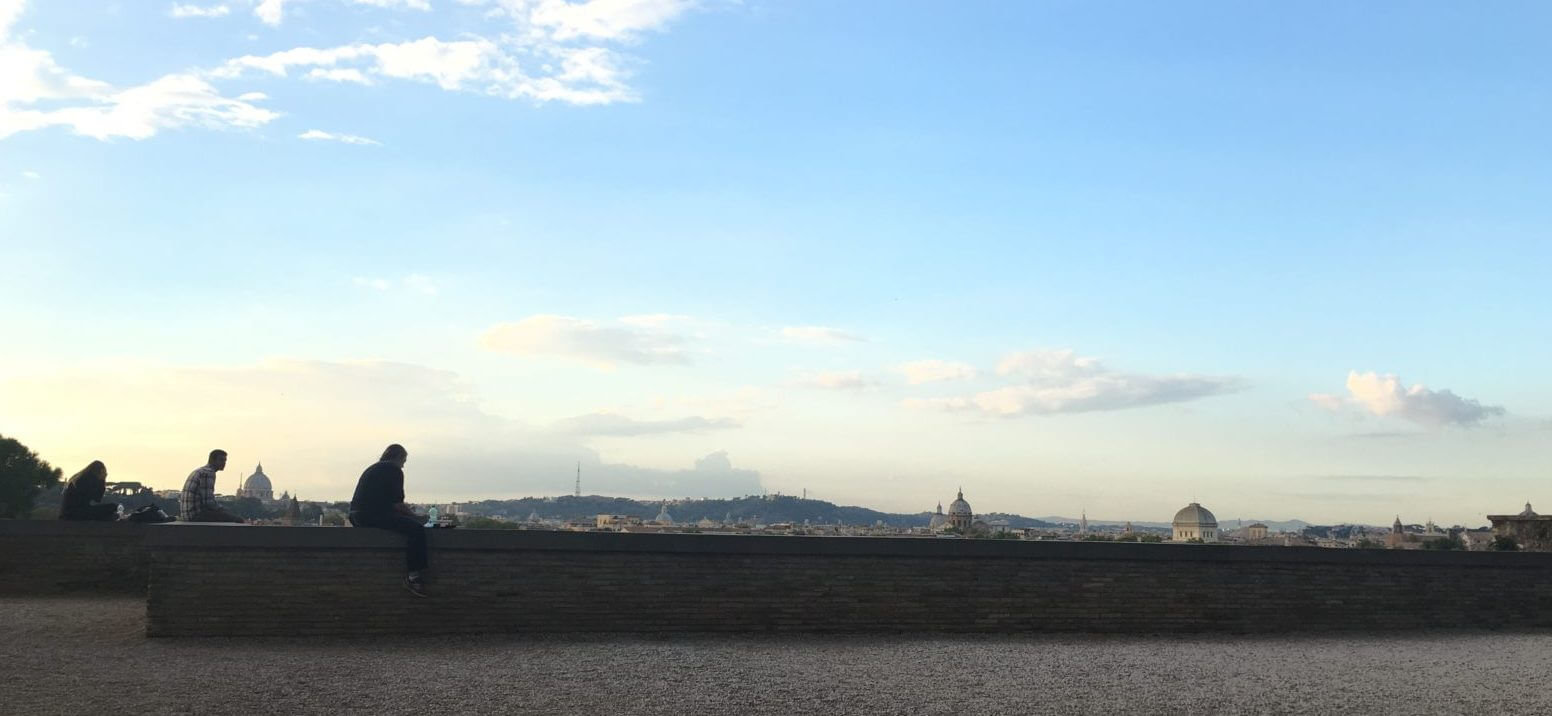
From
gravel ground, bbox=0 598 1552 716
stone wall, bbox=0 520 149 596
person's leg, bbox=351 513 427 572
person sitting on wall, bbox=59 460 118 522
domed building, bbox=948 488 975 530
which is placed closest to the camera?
gravel ground, bbox=0 598 1552 716

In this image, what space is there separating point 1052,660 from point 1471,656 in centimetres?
480

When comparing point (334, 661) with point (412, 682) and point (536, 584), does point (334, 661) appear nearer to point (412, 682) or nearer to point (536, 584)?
point (412, 682)

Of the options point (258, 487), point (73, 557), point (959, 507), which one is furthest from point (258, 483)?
point (73, 557)

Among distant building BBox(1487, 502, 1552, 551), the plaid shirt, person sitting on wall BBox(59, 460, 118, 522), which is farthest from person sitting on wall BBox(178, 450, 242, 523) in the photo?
distant building BBox(1487, 502, 1552, 551)

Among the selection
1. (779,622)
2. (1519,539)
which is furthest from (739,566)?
(1519,539)

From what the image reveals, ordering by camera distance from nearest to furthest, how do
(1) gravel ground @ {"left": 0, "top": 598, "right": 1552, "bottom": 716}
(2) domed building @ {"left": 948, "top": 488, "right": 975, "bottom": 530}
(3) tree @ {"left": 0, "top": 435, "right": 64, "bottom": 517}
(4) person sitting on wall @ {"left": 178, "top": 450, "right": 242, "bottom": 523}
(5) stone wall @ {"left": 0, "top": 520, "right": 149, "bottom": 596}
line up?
1. (1) gravel ground @ {"left": 0, "top": 598, "right": 1552, "bottom": 716}
2. (4) person sitting on wall @ {"left": 178, "top": 450, "right": 242, "bottom": 523}
3. (5) stone wall @ {"left": 0, "top": 520, "right": 149, "bottom": 596}
4. (3) tree @ {"left": 0, "top": 435, "right": 64, "bottom": 517}
5. (2) domed building @ {"left": 948, "top": 488, "right": 975, "bottom": 530}

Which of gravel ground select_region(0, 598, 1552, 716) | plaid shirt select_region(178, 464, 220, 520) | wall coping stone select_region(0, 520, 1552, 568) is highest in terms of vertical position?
plaid shirt select_region(178, 464, 220, 520)

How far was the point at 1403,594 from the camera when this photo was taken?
15000mm

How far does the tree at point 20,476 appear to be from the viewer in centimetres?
5941

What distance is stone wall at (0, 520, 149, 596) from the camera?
1524 cm

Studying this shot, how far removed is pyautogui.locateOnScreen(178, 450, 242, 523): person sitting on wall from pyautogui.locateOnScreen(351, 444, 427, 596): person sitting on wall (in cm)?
298

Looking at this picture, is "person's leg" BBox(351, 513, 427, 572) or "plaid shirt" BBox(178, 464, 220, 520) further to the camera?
"plaid shirt" BBox(178, 464, 220, 520)

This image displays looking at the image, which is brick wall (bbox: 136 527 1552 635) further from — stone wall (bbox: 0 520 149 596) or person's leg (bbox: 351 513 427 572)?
stone wall (bbox: 0 520 149 596)

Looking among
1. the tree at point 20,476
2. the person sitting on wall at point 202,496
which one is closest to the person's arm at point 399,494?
the person sitting on wall at point 202,496
